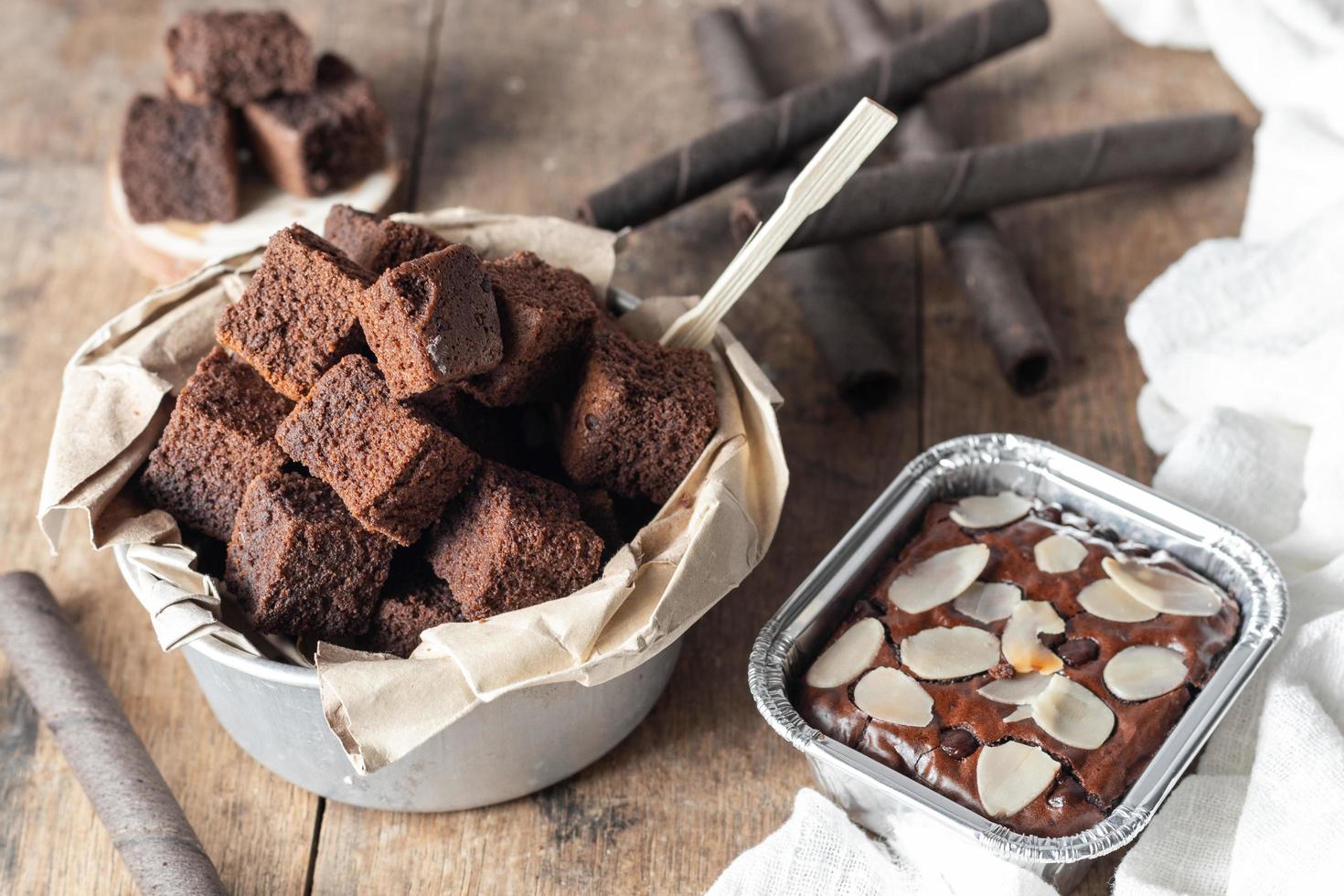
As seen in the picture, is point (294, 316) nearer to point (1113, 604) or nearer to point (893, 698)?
point (893, 698)

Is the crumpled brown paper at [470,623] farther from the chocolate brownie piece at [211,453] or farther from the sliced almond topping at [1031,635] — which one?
the sliced almond topping at [1031,635]

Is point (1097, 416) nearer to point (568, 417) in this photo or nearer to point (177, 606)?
point (568, 417)

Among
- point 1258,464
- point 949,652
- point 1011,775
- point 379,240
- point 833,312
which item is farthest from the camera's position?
point 833,312

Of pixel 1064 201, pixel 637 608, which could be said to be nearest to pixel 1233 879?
pixel 637 608

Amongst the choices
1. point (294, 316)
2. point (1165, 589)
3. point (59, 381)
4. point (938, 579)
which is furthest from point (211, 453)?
point (1165, 589)

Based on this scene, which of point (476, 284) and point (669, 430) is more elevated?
point (476, 284)

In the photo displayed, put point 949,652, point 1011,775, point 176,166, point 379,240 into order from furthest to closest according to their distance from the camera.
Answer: point 176,166
point 379,240
point 949,652
point 1011,775
